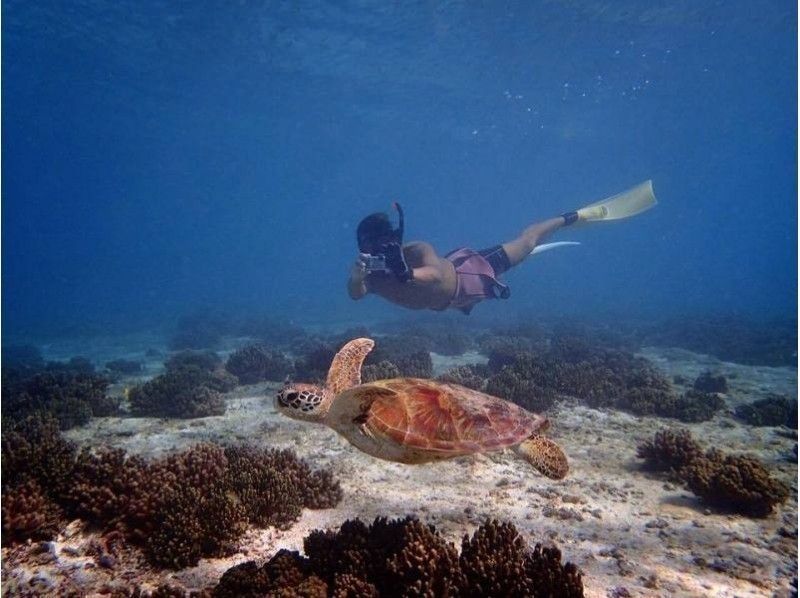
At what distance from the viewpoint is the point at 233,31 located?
29.0m

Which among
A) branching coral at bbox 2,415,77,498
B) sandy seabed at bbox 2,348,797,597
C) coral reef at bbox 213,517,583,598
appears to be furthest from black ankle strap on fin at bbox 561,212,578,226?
branching coral at bbox 2,415,77,498

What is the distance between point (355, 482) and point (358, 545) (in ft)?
6.34

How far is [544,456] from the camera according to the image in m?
4.53

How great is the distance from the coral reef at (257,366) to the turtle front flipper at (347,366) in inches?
308

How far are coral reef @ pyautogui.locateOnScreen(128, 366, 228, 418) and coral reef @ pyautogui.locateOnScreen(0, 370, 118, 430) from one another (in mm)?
641

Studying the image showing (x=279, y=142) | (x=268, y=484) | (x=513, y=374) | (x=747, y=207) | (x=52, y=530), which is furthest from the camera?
(x=747, y=207)

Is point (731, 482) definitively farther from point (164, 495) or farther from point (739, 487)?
point (164, 495)

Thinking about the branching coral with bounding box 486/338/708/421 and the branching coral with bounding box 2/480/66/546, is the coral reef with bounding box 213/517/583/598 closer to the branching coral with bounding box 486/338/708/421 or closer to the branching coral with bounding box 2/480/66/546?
the branching coral with bounding box 2/480/66/546

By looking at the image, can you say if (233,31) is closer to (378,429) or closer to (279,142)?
Result: (279,142)

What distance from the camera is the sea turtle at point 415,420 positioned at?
373 centimetres

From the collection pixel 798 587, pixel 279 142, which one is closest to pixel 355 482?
pixel 798 587

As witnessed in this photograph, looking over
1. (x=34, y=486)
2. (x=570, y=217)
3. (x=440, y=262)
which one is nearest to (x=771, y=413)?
(x=440, y=262)

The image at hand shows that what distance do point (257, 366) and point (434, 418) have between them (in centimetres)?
1007

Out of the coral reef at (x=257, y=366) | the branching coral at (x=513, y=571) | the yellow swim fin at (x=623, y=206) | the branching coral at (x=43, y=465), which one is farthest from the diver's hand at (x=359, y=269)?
the yellow swim fin at (x=623, y=206)
